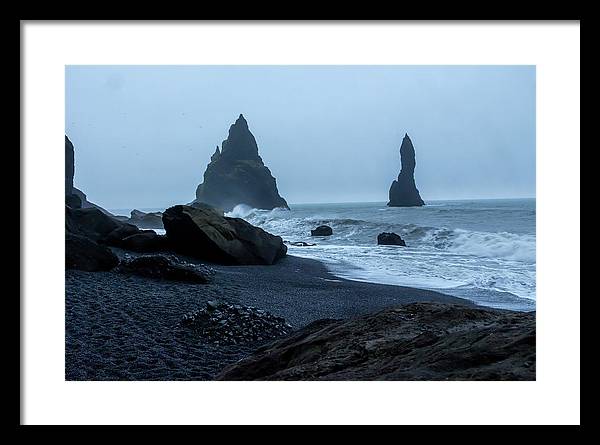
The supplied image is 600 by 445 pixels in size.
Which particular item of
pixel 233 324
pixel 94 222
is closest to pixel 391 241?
pixel 94 222

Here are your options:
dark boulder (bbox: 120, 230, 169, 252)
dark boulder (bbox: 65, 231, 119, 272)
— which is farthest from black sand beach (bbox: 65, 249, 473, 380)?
dark boulder (bbox: 120, 230, 169, 252)

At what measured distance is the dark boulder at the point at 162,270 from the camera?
28.8 ft

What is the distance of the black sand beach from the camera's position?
4598 millimetres

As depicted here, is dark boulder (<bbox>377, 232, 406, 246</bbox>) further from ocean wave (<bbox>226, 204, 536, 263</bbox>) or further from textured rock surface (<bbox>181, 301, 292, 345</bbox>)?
textured rock surface (<bbox>181, 301, 292, 345</bbox>)

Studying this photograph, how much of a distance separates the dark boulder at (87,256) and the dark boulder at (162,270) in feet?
0.99

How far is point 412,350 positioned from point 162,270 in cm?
675

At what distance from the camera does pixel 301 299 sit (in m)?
8.02

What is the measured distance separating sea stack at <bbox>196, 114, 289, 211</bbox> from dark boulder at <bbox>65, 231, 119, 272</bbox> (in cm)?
5325

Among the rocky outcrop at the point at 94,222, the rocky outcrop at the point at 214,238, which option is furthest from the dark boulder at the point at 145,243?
the rocky outcrop at the point at 94,222
